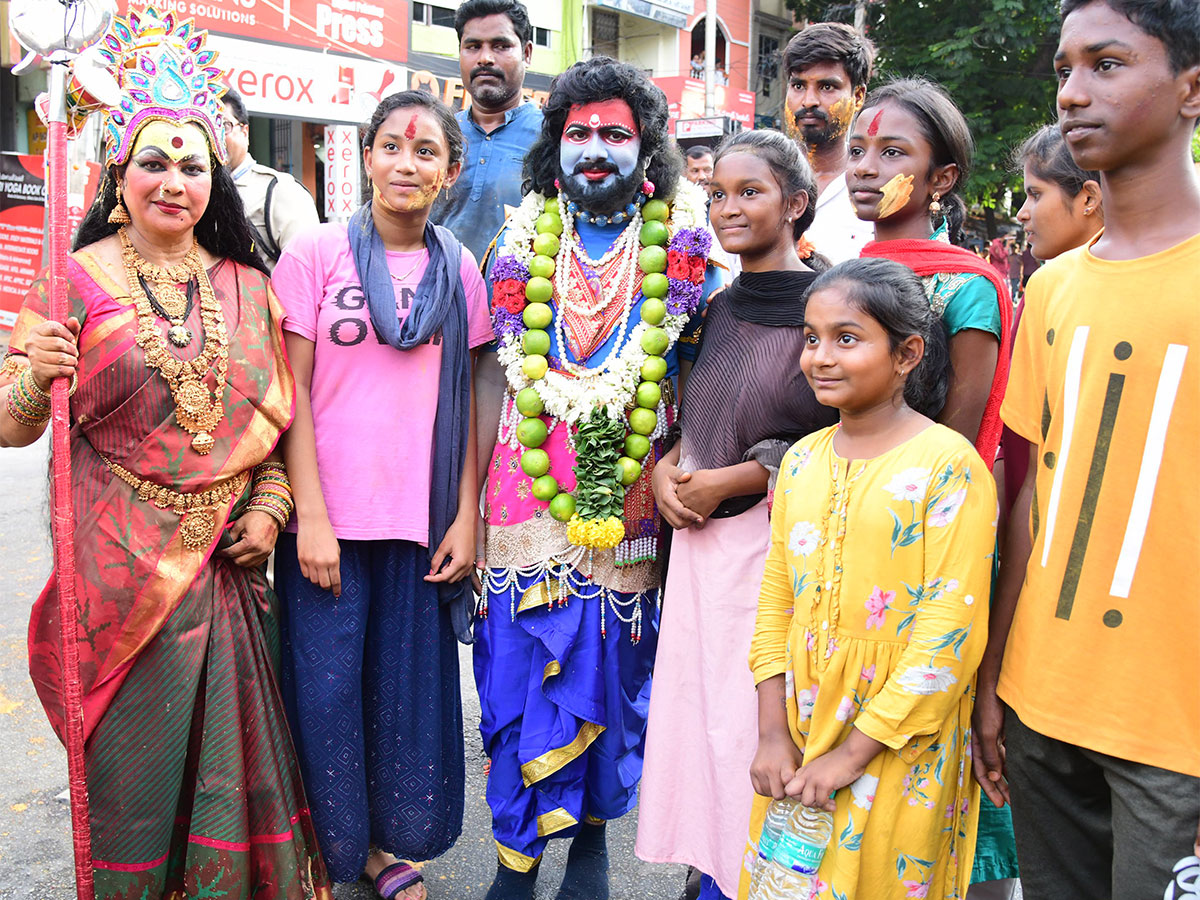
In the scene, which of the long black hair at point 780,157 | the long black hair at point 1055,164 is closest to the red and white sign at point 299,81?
the long black hair at point 780,157

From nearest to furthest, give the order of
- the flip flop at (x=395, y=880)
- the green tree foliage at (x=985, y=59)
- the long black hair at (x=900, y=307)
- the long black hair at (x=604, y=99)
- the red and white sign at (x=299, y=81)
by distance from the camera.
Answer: the long black hair at (x=900, y=307)
the long black hair at (x=604, y=99)
the flip flop at (x=395, y=880)
the red and white sign at (x=299, y=81)
the green tree foliage at (x=985, y=59)

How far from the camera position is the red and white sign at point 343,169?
1176 centimetres

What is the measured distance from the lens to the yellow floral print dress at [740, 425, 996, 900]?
210 centimetres

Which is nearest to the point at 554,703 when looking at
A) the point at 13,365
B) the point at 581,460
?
the point at 581,460

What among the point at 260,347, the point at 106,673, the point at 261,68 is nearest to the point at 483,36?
the point at 260,347

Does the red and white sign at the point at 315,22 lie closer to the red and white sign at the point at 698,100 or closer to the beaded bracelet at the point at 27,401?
the red and white sign at the point at 698,100

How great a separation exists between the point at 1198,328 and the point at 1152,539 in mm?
383

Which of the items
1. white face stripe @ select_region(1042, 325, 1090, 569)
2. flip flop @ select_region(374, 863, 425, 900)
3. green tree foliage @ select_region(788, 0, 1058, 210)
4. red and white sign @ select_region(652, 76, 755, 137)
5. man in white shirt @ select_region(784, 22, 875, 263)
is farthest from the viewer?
red and white sign @ select_region(652, 76, 755, 137)

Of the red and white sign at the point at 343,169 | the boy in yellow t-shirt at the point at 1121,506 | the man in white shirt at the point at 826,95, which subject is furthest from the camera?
the red and white sign at the point at 343,169

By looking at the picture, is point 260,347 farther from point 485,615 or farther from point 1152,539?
point 1152,539

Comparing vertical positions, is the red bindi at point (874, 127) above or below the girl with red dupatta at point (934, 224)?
above

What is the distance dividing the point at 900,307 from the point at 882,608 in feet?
2.18

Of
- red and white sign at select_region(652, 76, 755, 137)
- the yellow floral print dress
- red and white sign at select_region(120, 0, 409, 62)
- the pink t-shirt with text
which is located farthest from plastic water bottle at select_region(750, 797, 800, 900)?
red and white sign at select_region(652, 76, 755, 137)

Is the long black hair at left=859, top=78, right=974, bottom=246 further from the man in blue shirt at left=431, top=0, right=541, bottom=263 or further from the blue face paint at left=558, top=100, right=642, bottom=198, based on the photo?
the man in blue shirt at left=431, top=0, right=541, bottom=263
